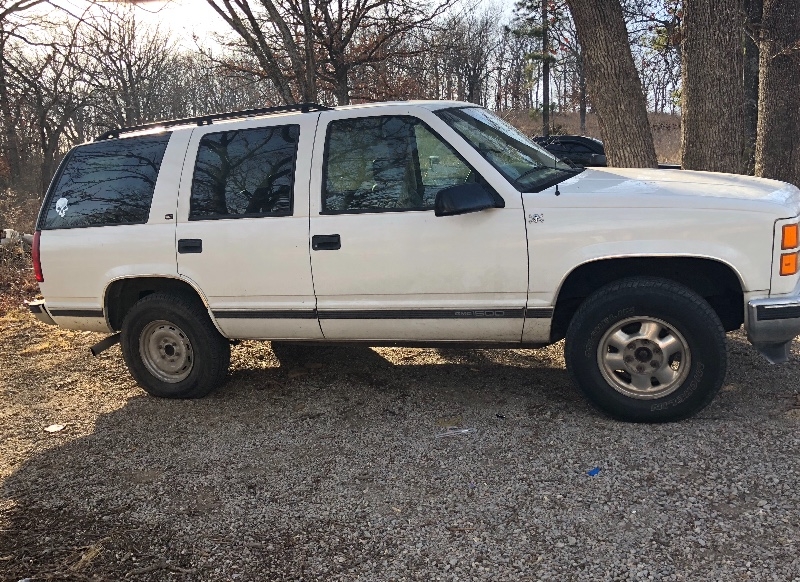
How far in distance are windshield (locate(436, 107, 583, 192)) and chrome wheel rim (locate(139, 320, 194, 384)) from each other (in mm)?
2518

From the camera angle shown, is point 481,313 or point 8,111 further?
point 8,111

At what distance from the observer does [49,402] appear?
5.14 metres

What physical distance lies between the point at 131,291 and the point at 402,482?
2738 millimetres

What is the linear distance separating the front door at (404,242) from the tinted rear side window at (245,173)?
237 mm

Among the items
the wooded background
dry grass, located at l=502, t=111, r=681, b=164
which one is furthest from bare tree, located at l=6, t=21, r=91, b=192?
dry grass, located at l=502, t=111, r=681, b=164

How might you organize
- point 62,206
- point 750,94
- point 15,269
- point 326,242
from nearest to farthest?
point 326,242
point 62,206
point 15,269
point 750,94

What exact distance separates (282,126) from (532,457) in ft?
8.80

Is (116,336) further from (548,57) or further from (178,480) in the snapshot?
(548,57)

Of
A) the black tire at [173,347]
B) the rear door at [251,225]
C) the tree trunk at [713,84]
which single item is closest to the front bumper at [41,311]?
the black tire at [173,347]

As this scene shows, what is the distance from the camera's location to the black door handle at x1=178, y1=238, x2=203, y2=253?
14.9 ft

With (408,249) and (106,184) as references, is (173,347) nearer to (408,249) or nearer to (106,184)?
(106,184)

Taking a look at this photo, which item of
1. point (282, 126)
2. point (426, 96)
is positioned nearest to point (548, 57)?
point (426, 96)

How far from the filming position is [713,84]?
6.31 m

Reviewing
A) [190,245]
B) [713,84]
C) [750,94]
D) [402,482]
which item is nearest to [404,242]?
[402,482]
